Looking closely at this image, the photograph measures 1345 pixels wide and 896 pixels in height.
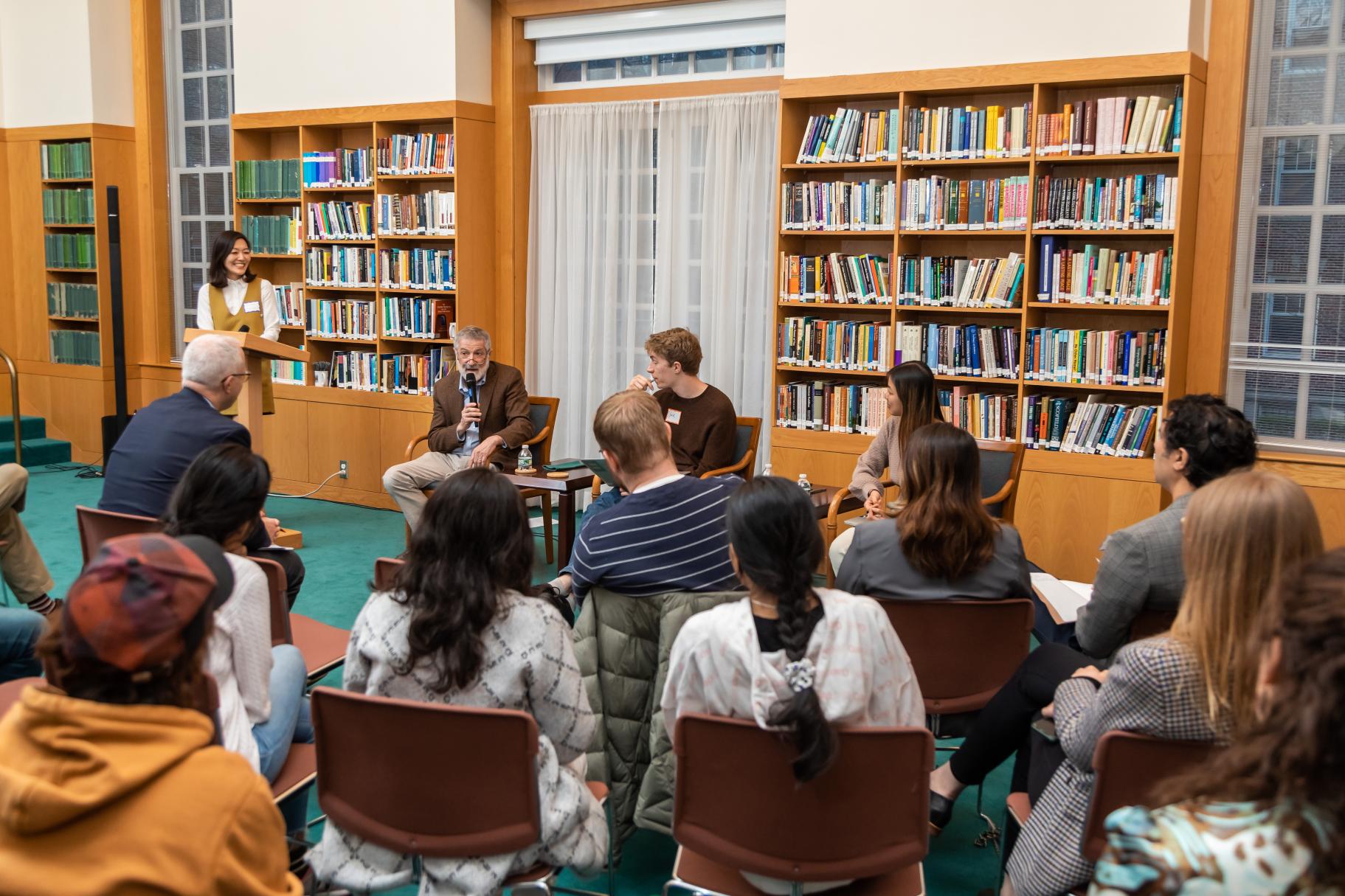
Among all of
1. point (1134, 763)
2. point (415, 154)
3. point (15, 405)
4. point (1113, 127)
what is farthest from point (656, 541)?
point (15, 405)

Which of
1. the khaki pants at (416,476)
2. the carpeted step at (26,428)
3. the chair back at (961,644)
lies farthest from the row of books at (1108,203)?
the carpeted step at (26,428)

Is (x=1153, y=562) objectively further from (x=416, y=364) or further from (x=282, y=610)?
(x=416, y=364)

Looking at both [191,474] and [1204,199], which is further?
[1204,199]

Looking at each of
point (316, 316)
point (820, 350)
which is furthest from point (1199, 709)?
point (316, 316)

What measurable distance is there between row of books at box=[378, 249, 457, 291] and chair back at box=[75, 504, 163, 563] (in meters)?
3.82

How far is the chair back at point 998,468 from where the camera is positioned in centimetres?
508

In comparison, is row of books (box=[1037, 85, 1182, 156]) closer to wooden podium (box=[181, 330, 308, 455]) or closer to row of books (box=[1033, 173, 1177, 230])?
row of books (box=[1033, 173, 1177, 230])

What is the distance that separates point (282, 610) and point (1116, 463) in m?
3.93

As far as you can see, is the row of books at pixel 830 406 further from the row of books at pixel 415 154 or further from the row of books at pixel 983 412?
the row of books at pixel 415 154

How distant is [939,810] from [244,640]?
1.80 metres

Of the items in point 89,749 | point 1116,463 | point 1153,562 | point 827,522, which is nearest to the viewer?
point 89,749

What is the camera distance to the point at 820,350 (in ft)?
20.6

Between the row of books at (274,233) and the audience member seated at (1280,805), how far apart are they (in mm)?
7600

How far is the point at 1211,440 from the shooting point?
3064 millimetres
